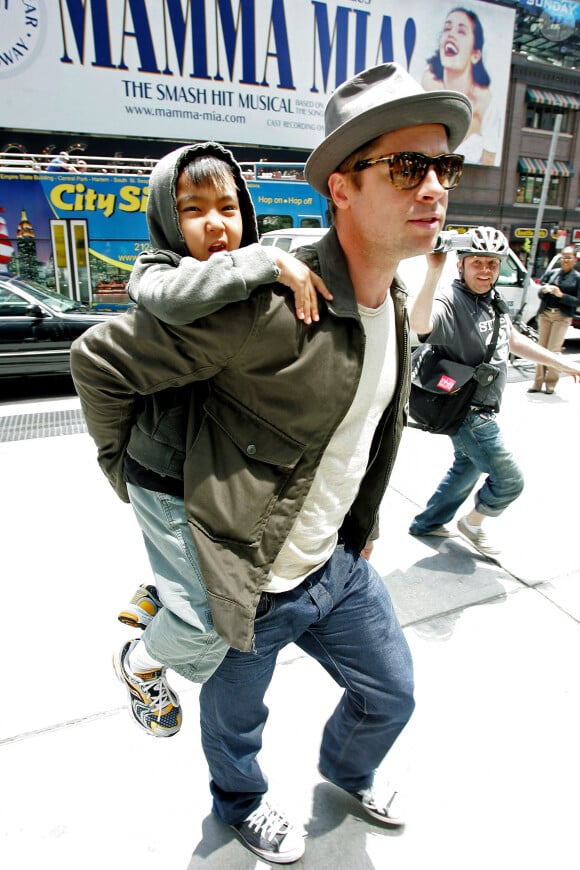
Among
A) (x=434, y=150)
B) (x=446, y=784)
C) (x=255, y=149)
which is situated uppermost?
(x=255, y=149)

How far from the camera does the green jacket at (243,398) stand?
1.26m

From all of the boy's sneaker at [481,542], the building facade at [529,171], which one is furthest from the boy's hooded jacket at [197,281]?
the building facade at [529,171]

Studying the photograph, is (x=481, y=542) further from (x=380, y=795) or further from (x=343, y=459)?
(x=343, y=459)

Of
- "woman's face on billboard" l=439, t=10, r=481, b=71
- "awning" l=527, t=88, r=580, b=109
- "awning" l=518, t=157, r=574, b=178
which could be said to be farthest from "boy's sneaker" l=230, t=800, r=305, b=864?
"awning" l=527, t=88, r=580, b=109

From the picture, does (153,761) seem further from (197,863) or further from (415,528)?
(415,528)

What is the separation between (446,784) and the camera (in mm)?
2023

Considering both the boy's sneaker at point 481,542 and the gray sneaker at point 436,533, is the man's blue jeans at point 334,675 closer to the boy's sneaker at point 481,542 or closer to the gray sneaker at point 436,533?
the boy's sneaker at point 481,542

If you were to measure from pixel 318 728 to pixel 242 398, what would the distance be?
4.95 feet

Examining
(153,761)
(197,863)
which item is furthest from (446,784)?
(153,761)

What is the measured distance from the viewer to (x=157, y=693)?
1.66 m

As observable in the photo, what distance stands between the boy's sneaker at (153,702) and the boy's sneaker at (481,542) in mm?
2240

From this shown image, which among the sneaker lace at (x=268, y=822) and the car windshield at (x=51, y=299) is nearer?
the sneaker lace at (x=268, y=822)

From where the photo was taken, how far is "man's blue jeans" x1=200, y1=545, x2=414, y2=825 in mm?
1558

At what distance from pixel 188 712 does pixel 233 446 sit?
56.1 inches
